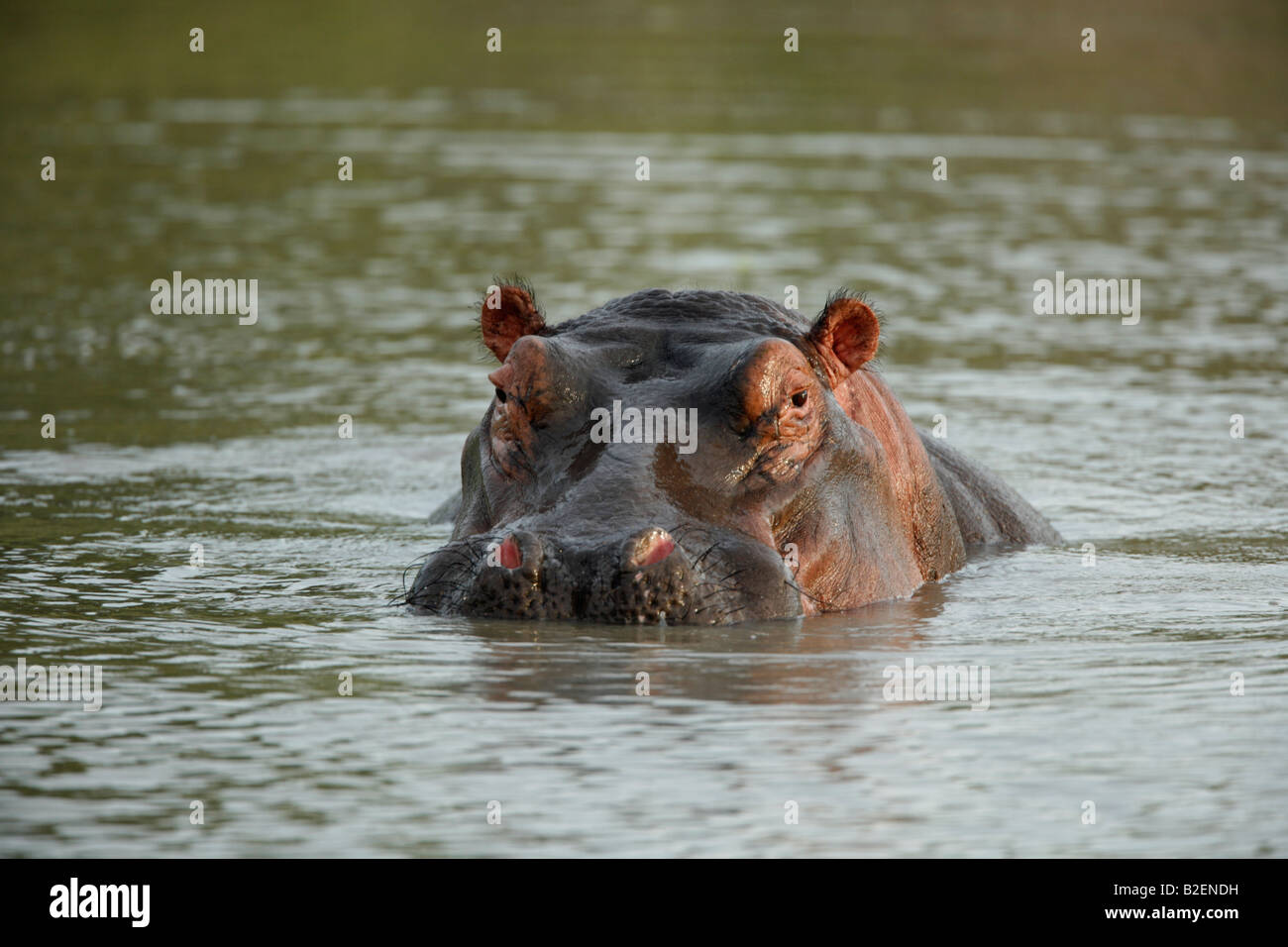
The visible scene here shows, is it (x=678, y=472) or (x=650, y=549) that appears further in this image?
(x=678, y=472)

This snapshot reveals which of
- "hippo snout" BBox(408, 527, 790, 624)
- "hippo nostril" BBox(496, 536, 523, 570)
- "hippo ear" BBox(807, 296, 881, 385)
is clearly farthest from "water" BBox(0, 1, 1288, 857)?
"hippo ear" BBox(807, 296, 881, 385)

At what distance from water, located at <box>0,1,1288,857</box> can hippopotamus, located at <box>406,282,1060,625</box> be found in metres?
0.20

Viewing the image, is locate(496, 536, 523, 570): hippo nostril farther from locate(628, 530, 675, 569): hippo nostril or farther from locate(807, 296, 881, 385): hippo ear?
locate(807, 296, 881, 385): hippo ear

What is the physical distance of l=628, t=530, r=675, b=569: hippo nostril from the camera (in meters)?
7.64

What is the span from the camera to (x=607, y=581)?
7.68 m

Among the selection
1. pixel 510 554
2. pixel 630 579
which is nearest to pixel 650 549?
pixel 630 579

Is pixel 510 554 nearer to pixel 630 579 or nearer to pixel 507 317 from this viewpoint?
pixel 630 579

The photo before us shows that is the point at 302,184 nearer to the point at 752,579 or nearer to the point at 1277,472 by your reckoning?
the point at 1277,472

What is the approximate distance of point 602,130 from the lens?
30.6 m

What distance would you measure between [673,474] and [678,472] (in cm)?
3

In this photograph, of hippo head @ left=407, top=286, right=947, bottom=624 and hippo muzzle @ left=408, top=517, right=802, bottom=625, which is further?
hippo head @ left=407, top=286, right=947, bottom=624

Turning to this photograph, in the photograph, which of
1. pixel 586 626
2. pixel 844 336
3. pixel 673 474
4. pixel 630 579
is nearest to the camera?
pixel 630 579
